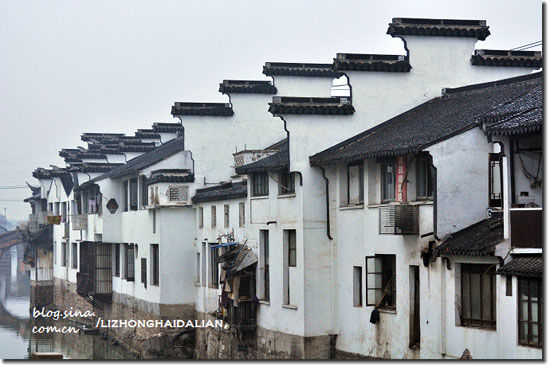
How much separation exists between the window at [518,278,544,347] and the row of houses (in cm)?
3

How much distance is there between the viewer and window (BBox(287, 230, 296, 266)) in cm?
3306

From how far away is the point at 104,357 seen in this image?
150 feet

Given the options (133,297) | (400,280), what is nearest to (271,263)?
(400,280)

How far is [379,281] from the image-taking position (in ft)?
96.7

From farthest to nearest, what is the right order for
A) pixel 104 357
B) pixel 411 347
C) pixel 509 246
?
pixel 104 357, pixel 411 347, pixel 509 246

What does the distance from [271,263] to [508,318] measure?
12.2 m

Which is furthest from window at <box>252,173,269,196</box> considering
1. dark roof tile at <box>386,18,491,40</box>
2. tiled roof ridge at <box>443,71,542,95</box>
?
tiled roof ridge at <box>443,71,542,95</box>

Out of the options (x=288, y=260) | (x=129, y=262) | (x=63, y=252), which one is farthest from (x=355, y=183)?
(x=63, y=252)

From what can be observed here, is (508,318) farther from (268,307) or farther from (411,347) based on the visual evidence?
(268,307)

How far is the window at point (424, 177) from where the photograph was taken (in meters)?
27.1

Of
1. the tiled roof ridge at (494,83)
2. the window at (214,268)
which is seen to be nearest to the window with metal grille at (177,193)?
the window at (214,268)

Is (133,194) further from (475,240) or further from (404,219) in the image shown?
(475,240)

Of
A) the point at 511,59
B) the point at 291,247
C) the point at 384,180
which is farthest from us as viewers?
the point at 511,59

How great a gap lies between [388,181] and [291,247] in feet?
17.8
